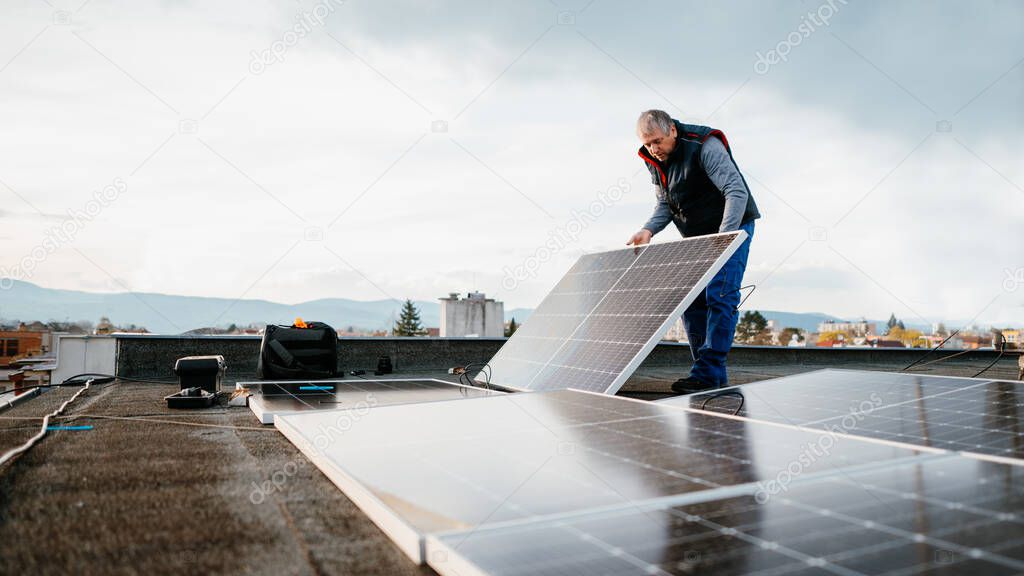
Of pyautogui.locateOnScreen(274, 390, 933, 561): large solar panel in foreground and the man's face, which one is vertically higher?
the man's face

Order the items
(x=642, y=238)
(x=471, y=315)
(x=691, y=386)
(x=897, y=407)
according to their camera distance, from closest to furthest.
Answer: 1. (x=897, y=407)
2. (x=691, y=386)
3. (x=642, y=238)
4. (x=471, y=315)

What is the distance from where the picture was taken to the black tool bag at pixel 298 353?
582cm

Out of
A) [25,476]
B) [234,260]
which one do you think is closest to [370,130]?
[234,260]

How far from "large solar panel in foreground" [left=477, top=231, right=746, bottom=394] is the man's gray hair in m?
0.90

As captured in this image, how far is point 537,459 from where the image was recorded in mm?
2006

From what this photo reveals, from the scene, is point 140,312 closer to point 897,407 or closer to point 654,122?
point 654,122

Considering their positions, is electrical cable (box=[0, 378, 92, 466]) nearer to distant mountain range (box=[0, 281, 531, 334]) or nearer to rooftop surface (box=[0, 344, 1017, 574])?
rooftop surface (box=[0, 344, 1017, 574])

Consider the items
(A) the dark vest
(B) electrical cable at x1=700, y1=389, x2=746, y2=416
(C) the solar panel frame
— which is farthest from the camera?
(A) the dark vest

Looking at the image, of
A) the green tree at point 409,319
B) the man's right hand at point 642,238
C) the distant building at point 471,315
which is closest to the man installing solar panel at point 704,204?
the man's right hand at point 642,238

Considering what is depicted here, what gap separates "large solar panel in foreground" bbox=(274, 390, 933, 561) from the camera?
5.09ft

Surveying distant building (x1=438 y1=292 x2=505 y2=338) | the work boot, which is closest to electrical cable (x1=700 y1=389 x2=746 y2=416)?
the work boot

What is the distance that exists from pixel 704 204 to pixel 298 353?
154 inches

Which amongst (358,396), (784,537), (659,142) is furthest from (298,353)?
(784,537)

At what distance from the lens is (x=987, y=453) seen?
2.06 meters
